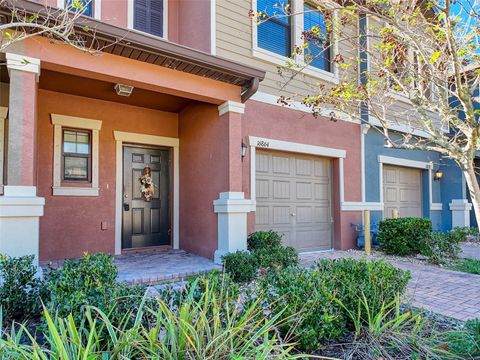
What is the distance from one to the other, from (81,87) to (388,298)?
5.69m

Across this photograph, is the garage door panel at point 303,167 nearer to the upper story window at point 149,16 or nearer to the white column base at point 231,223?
the white column base at point 231,223

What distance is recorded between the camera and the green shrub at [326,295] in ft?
8.85

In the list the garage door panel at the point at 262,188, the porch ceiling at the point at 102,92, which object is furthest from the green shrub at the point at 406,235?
the porch ceiling at the point at 102,92

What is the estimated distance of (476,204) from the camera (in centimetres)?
332

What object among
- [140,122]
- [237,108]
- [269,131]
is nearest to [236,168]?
[237,108]

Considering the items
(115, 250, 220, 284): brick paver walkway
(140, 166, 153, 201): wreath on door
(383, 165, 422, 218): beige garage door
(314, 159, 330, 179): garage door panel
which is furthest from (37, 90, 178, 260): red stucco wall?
(383, 165, 422, 218): beige garage door

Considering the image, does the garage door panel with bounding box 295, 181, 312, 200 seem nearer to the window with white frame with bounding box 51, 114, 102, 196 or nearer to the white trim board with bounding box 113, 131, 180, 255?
the white trim board with bounding box 113, 131, 180, 255

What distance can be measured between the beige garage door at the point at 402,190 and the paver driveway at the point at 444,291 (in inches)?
134

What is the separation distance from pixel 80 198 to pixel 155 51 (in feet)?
10.2

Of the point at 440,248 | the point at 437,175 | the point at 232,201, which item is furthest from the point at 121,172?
the point at 437,175

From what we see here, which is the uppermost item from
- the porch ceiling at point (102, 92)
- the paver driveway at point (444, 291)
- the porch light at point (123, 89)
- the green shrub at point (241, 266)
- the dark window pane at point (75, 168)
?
the porch ceiling at point (102, 92)

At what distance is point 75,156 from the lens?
639 cm

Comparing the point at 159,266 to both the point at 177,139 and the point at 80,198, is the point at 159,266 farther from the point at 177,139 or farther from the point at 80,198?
the point at 177,139

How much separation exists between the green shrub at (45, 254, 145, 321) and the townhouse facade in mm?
1541
